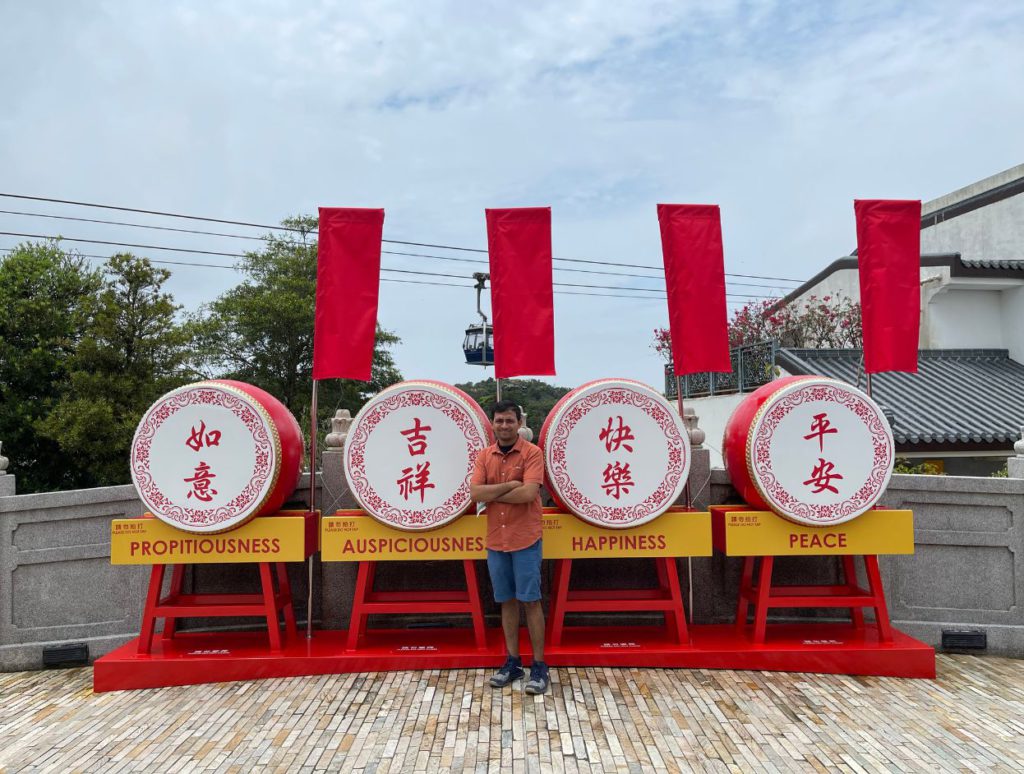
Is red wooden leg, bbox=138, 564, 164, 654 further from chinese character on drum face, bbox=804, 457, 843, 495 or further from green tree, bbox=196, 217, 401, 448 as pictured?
green tree, bbox=196, 217, 401, 448

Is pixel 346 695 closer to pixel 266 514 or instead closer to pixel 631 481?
pixel 266 514

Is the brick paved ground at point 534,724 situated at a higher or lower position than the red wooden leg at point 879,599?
lower

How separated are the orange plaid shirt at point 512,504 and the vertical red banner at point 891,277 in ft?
9.49

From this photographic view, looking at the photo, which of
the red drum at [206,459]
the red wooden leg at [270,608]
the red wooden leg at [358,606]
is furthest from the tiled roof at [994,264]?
the red wooden leg at [270,608]

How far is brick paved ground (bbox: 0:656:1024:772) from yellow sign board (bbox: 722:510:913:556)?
840 mm

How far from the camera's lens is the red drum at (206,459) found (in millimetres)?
4922

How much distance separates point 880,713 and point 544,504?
2.54m

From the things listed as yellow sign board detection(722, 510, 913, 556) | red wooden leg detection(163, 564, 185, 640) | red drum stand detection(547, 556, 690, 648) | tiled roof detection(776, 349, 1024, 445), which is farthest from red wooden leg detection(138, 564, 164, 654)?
tiled roof detection(776, 349, 1024, 445)

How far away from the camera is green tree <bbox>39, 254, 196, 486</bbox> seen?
46.3ft

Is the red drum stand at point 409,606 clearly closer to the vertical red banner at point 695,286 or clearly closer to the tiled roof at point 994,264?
the vertical red banner at point 695,286

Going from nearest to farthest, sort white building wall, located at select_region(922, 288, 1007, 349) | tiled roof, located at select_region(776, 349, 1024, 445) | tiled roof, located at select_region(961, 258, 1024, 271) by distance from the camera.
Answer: tiled roof, located at select_region(776, 349, 1024, 445), tiled roof, located at select_region(961, 258, 1024, 271), white building wall, located at select_region(922, 288, 1007, 349)

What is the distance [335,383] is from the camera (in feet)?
82.2

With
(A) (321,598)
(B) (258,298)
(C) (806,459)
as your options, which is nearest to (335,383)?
(B) (258,298)

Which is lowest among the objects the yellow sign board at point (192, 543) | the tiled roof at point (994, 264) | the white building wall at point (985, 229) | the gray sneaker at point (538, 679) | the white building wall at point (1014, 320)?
the gray sneaker at point (538, 679)
